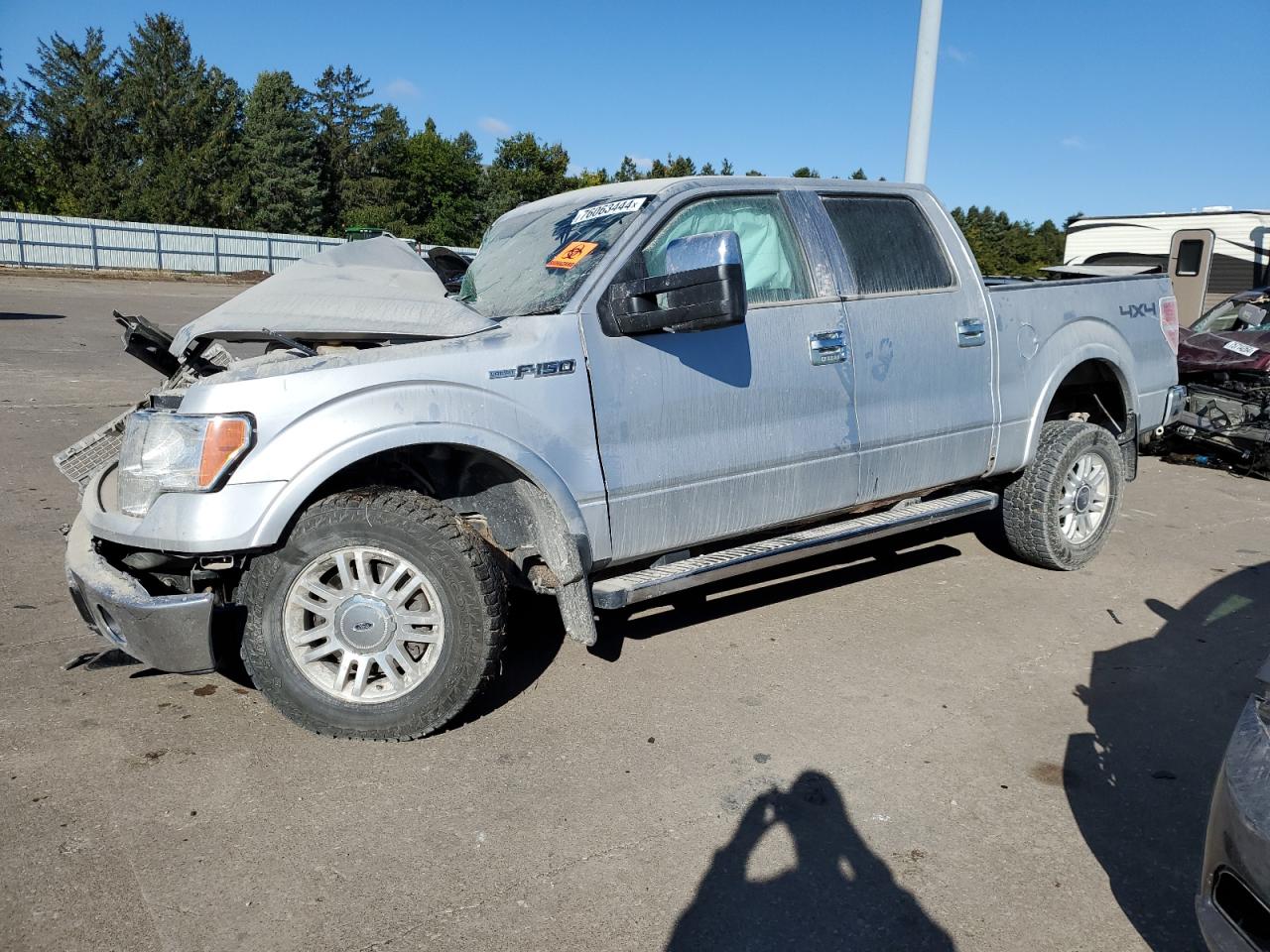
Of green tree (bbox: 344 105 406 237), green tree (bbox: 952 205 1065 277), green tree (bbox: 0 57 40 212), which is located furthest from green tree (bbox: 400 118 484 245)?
green tree (bbox: 952 205 1065 277)

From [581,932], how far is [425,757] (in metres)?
1.09

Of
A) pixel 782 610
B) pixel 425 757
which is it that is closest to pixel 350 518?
pixel 425 757

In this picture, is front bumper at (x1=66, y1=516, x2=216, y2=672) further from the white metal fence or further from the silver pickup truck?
the white metal fence

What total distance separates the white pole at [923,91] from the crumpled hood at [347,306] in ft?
18.9

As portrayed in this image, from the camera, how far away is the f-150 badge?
3.58 meters

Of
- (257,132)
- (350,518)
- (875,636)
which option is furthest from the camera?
(257,132)

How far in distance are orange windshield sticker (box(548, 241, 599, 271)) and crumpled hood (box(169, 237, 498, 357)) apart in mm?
441

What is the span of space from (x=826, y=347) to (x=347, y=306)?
2.02 meters

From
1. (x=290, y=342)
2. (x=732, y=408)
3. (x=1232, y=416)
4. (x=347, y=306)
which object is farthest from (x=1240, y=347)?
(x=290, y=342)

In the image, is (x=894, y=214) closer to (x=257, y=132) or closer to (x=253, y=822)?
(x=253, y=822)

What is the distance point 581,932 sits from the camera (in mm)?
2623

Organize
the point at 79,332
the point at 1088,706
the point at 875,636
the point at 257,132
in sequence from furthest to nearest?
the point at 257,132 < the point at 79,332 < the point at 875,636 < the point at 1088,706

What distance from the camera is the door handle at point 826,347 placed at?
4324 millimetres

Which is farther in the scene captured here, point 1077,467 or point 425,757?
point 1077,467
